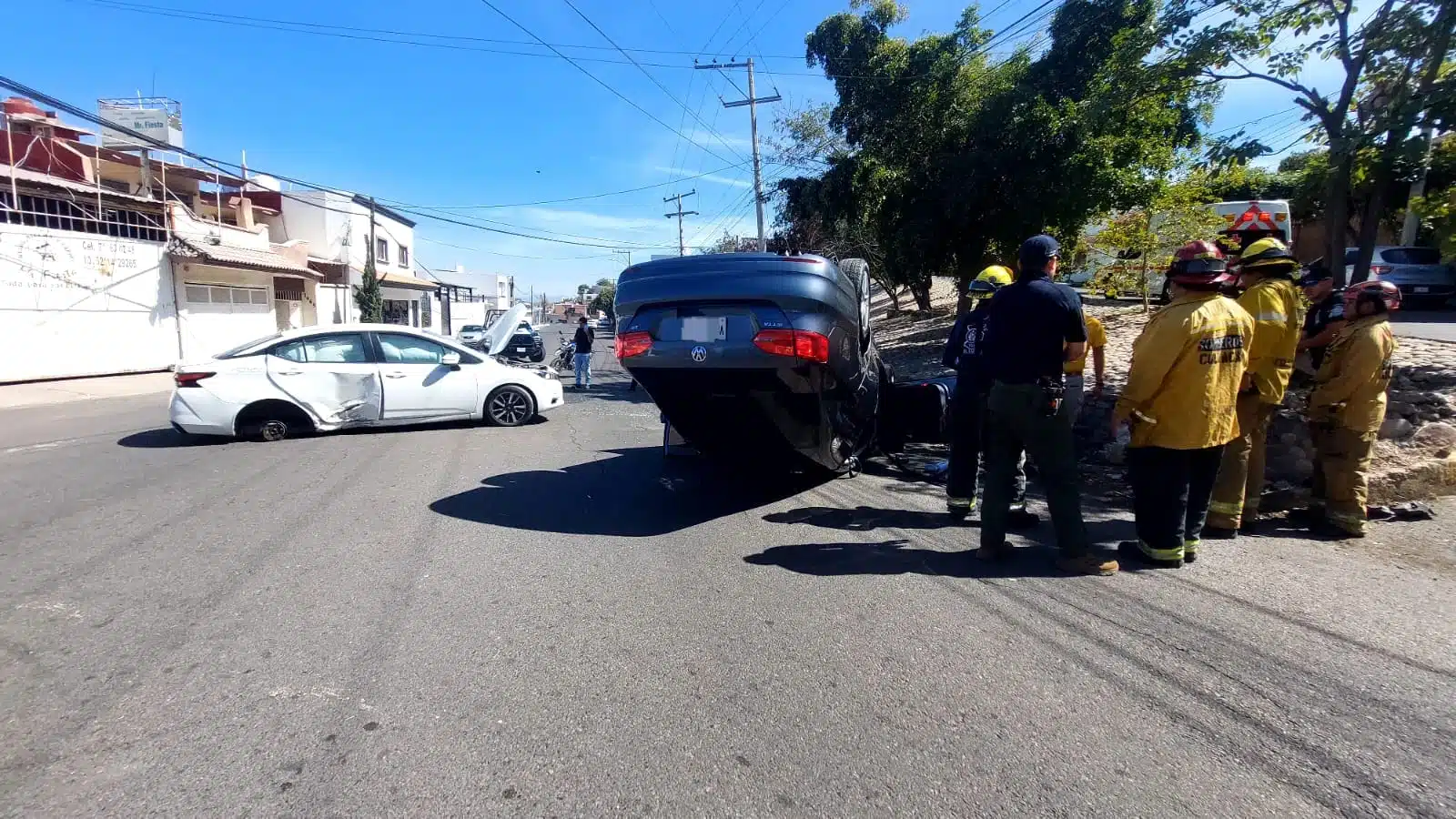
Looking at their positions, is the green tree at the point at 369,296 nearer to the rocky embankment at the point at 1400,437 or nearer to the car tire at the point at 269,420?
the car tire at the point at 269,420

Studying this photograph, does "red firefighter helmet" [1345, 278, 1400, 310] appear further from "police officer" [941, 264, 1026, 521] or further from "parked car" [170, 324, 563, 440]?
"parked car" [170, 324, 563, 440]

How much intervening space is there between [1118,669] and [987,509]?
4.63ft

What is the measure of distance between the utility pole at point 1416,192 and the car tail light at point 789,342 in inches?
231

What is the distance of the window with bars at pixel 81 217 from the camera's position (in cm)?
1619

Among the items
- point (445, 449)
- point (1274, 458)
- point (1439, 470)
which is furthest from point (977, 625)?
point (445, 449)

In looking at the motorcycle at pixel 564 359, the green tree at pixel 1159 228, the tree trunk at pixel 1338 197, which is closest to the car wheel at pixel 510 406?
the tree trunk at pixel 1338 197

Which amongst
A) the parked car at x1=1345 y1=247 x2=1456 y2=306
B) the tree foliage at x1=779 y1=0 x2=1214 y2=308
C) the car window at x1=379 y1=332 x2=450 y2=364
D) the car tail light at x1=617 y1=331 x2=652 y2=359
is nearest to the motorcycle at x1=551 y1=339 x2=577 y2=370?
the tree foliage at x1=779 y1=0 x2=1214 y2=308

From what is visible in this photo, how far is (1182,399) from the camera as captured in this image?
4.21 meters

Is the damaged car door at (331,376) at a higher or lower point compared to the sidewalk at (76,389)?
higher

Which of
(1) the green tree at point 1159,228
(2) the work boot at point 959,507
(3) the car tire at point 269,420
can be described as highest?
(1) the green tree at point 1159,228

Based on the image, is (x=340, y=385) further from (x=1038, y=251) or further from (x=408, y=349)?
(x=1038, y=251)

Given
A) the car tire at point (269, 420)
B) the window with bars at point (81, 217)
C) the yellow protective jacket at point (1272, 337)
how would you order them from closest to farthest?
the yellow protective jacket at point (1272, 337) < the car tire at point (269, 420) < the window with bars at point (81, 217)

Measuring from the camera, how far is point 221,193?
26734 mm

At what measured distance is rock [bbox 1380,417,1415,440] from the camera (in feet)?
19.6
